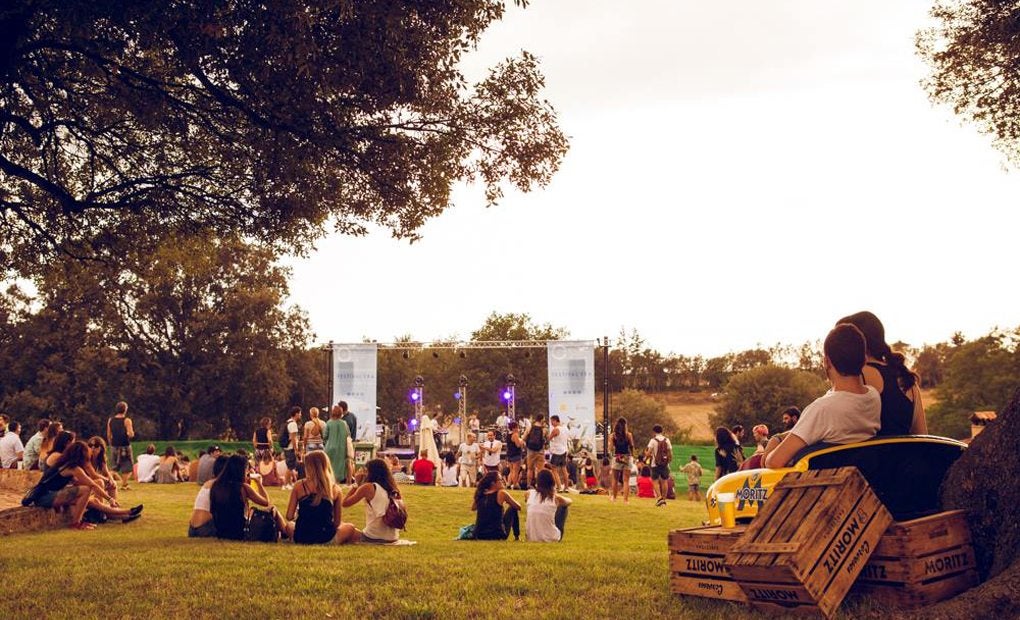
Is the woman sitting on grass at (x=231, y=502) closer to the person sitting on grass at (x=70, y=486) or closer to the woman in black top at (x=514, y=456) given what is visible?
the person sitting on grass at (x=70, y=486)

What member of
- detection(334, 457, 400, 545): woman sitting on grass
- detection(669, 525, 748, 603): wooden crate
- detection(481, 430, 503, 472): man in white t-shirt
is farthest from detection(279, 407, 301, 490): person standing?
detection(669, 525, 748, 603): wooden crate

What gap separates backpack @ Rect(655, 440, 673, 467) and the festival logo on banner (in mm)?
12216

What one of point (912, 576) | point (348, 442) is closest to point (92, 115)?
point (348, 442)

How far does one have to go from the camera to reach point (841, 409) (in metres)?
4.63

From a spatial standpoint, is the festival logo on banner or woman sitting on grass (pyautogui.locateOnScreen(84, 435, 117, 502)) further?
the festival logo on banner

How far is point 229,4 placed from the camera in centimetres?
707

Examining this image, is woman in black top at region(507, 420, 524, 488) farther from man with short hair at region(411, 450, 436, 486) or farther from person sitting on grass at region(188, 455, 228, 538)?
person sitting on grass at region(188, 455, 228, 538)

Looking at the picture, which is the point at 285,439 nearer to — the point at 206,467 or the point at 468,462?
the point at 206,467

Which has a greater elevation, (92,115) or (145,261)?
(92,115)

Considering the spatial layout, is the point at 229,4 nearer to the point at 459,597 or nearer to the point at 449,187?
the point at 449,187

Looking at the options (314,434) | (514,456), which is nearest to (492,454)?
(514,456)

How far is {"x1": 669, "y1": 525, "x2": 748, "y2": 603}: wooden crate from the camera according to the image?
4.49m

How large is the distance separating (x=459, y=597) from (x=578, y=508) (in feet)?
35.0

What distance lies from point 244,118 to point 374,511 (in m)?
4.55
